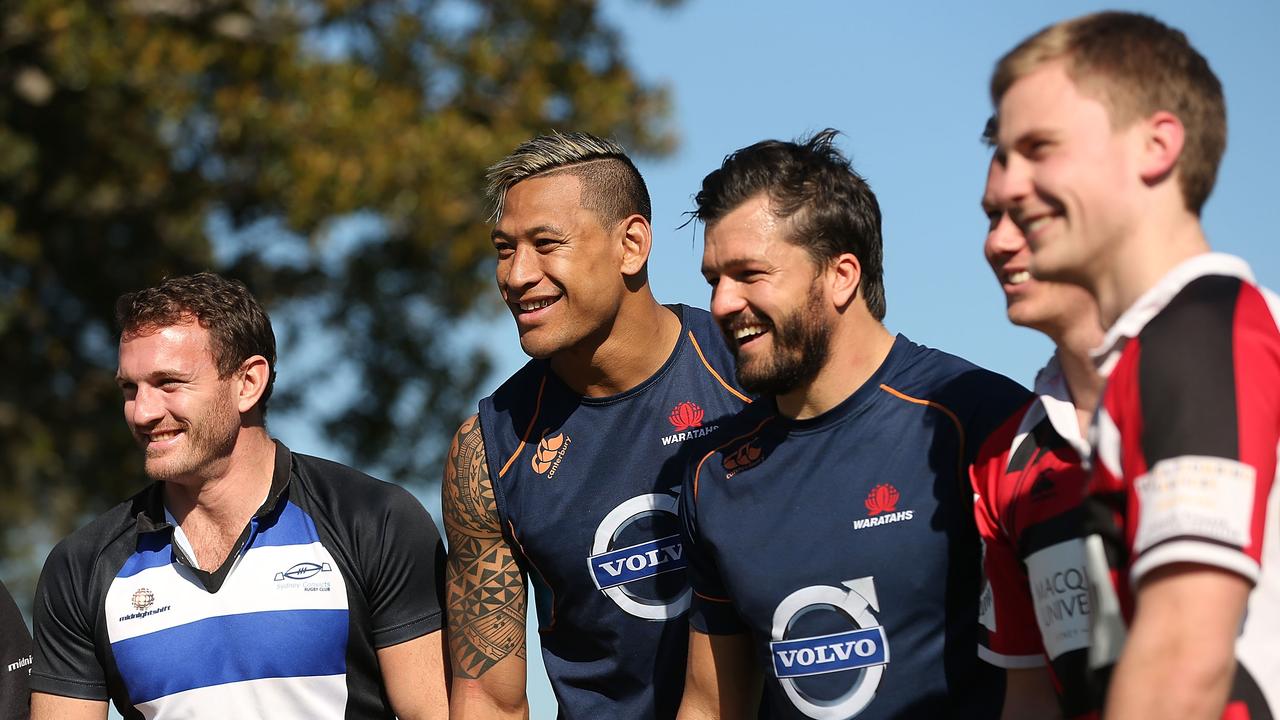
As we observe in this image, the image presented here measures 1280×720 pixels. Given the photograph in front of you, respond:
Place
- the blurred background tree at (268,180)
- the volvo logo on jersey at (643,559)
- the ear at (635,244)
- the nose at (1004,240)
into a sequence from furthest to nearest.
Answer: the blurred background tree at (268,180) < the ear at (635,244) < the volvo logo on jersey at (643,559) < the nose at (1004,240)

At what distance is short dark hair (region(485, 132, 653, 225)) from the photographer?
16.7 ft

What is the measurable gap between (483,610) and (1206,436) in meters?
3.02

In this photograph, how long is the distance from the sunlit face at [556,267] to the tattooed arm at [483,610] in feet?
1.84

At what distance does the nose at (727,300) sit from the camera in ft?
13.1

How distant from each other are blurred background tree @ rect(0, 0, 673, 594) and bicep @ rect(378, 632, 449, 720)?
24.0 feet

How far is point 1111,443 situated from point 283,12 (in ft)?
36.4

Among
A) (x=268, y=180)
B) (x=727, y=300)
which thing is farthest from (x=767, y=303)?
(x=268, y=180)

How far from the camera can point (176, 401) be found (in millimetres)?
4973

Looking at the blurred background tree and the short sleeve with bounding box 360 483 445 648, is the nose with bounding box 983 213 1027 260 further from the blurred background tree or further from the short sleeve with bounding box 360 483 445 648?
the blurred background tree

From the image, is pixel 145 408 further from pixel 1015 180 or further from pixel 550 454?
pixel 1015 180

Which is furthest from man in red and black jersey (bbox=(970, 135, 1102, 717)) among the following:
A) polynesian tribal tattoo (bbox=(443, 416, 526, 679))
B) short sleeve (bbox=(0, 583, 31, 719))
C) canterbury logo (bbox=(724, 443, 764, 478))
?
short sleeve (bbox=(0, 583, 31, 719))

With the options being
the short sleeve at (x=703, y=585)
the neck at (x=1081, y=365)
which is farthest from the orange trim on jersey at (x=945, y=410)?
the short sleeve at (x=703, y=585)

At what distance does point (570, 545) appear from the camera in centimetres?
476

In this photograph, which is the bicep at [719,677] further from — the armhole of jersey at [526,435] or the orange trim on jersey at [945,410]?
the armhole of jersey at [526,435]
